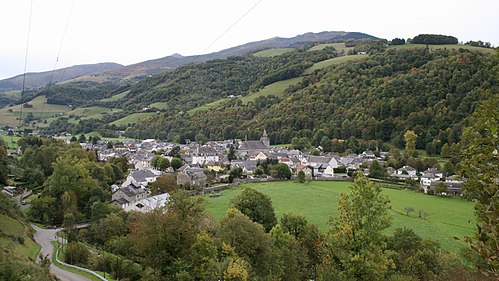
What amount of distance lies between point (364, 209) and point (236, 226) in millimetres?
7336

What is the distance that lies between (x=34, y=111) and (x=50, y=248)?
106 metres

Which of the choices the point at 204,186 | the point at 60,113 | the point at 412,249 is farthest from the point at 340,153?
the point at 60,113

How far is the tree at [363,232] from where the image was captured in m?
12.3

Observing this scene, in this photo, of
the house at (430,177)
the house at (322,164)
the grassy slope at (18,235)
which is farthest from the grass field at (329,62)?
the grassy slope at (18,235)

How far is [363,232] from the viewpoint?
1233 centimetres

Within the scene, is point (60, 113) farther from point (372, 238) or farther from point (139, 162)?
point (372, 238)

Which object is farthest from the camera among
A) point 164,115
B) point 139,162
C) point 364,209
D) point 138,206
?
point 164,115

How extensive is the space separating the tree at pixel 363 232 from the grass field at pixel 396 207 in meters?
16.2

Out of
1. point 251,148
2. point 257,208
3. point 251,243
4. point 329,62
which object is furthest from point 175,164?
point 329,62

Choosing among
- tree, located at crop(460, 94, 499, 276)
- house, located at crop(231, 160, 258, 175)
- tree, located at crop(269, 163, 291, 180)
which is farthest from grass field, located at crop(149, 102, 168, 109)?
tree, located at crop(460, 94, 499, 276)

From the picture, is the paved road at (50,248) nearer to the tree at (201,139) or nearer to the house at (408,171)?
the house at (408,171)

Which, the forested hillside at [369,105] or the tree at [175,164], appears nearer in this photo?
the tree at [175,164]

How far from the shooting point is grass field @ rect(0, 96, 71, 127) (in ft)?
346

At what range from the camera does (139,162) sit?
59500mm
